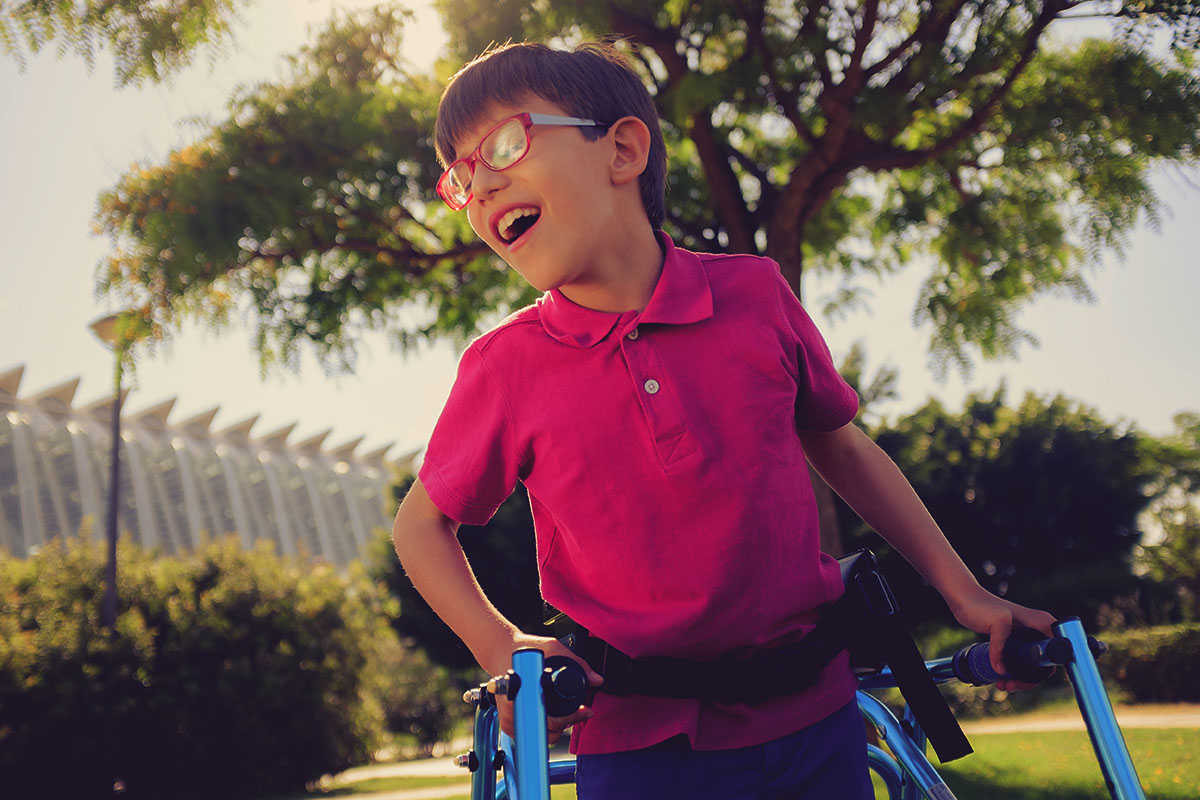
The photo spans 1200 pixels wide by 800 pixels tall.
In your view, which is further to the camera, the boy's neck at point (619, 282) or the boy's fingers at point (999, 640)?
the boy's neck at point (619, 282)

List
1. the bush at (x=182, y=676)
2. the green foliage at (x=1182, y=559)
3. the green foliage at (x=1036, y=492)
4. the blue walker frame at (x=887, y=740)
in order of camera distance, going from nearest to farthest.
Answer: the blue walker frame at (x=887, y=740), the bush at (x=182, y=676), the green foliage at (x=1182, y=559), the green foliage at (x=1036, y=492)

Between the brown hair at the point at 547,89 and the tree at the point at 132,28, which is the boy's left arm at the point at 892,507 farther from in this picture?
the tree at the point at 132,28

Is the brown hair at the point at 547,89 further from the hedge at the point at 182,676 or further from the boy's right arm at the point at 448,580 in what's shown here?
the hedge at the point at 182,676

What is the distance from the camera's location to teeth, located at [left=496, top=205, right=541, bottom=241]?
→ 5.19ft

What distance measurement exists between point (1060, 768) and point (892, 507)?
694 centimetres

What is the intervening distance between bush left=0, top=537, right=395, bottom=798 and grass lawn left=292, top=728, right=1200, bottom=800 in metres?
5.58

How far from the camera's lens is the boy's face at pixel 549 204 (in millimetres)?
1570

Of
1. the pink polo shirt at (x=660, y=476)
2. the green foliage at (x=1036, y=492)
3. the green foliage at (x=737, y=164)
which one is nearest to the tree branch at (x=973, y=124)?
the green foliage at (x=737, y=164)

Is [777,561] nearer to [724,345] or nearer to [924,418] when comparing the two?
[724,345]

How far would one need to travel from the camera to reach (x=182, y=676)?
1339cm

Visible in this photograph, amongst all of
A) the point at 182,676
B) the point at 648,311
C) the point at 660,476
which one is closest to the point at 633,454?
the point at 660,476

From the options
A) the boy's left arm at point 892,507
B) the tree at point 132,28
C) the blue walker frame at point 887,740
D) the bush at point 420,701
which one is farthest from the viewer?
the bush at point 420,701

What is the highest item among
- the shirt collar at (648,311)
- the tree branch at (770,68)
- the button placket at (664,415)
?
the tree branch at (770,68)

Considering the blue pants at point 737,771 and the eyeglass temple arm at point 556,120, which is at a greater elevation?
the eyeglass temple arm at point 556,120
